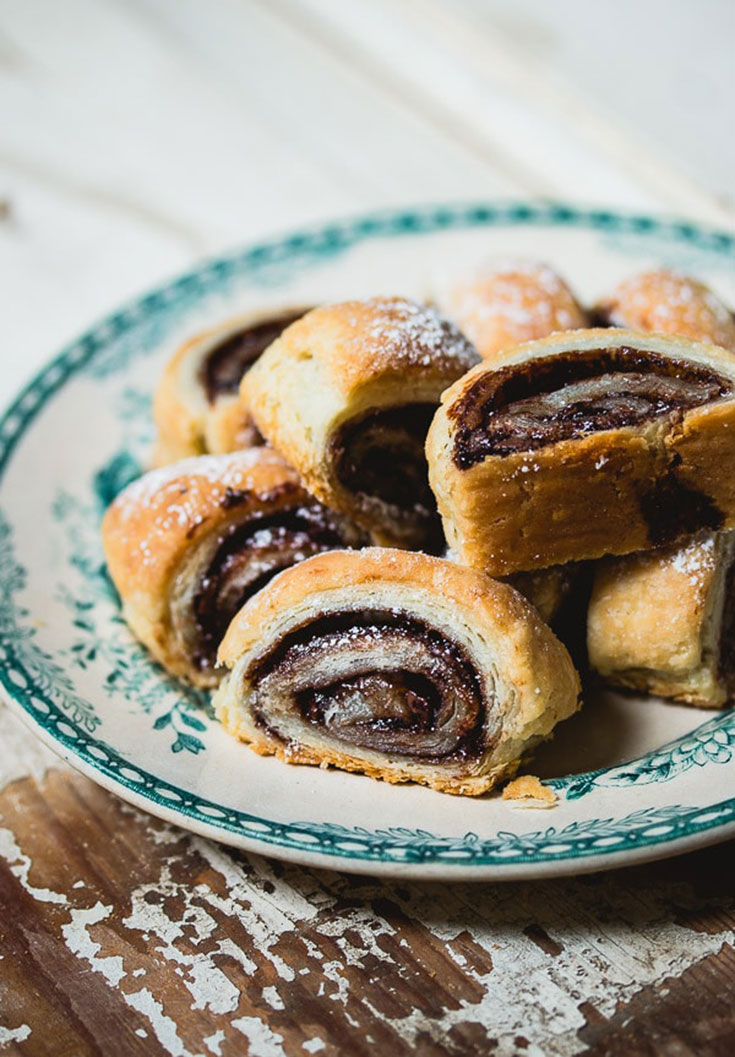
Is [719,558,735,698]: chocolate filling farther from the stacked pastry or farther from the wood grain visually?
the wood grain

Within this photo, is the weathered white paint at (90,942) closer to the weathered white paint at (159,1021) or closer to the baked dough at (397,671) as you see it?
the weathered white paint at (159,1021)

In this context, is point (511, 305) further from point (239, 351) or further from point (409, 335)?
point (239, 351)

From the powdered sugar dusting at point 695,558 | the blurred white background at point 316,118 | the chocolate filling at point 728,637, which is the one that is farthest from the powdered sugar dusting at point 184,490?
the blurred white background at point 316,118

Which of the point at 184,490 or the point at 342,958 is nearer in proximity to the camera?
the point at 342,958

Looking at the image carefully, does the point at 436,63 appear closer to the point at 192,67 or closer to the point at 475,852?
the point at 192,67

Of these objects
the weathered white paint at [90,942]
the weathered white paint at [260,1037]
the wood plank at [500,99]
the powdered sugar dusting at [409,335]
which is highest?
the wood plank at [500,99]

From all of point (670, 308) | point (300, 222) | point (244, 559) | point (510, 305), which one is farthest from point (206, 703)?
point (300, 222)
